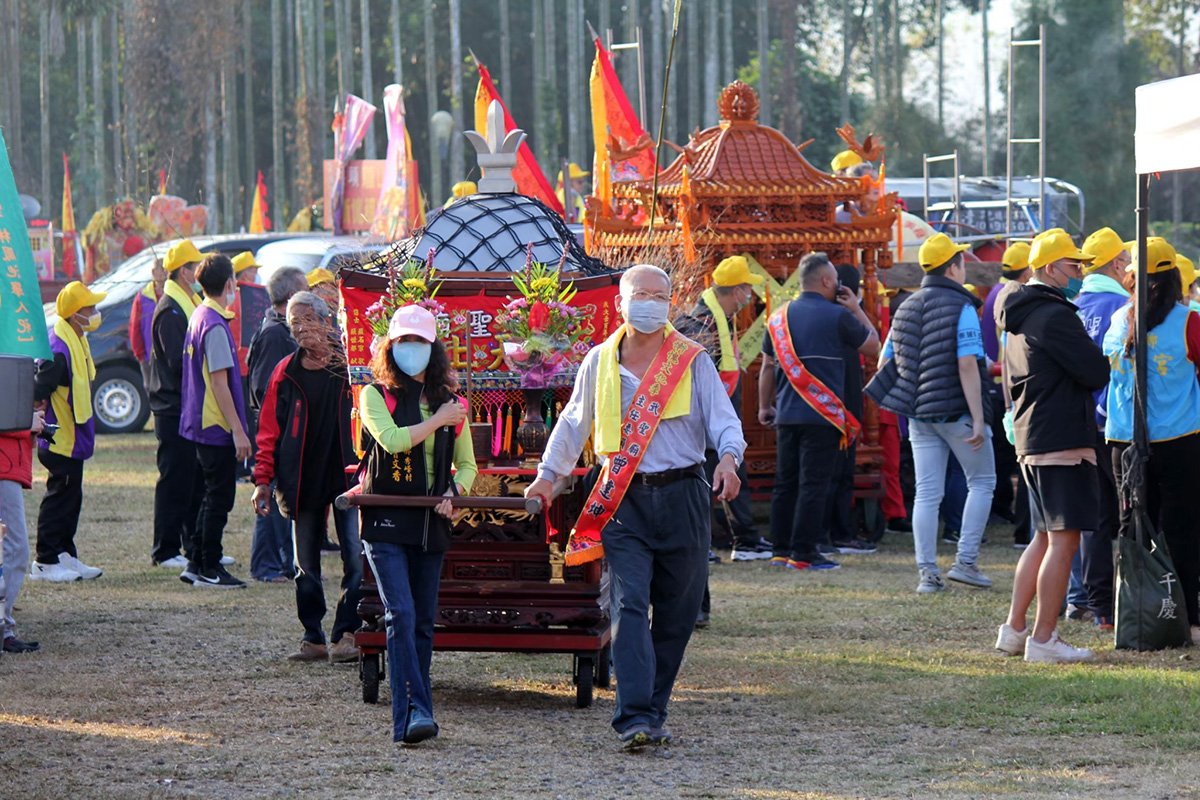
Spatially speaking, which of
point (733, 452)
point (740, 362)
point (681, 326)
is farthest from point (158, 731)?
point (740, 362)

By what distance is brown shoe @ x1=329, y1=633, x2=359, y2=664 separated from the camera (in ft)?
27.0

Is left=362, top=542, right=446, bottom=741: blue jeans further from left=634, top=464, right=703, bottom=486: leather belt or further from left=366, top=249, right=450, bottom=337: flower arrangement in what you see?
left=366, top=249, right=450, bottom=337: flower arrangement

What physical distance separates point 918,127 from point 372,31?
20444 millimetres

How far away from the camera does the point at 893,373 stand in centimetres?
1048

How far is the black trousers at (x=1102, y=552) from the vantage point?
29.9ft

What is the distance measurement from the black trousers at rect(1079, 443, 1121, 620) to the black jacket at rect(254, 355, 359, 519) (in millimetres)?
3700

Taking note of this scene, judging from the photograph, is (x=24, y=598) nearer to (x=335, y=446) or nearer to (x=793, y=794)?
(x=335, y=446)

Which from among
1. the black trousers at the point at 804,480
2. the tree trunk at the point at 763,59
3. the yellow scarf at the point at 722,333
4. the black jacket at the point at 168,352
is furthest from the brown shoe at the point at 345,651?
the tree trunk at the point at 763,59

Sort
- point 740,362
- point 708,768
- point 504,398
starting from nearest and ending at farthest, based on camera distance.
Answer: point 708,768, point 504,398, point 740,362

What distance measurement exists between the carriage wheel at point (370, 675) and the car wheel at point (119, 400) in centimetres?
1365

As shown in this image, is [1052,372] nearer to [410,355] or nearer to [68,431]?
[410,355]

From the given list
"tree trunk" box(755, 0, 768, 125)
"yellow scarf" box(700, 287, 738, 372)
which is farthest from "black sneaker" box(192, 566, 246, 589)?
"tree trunk" box(755, 0, 768, 125)

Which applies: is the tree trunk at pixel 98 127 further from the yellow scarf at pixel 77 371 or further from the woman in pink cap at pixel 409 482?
the woman in pink cap at pixel 409 482

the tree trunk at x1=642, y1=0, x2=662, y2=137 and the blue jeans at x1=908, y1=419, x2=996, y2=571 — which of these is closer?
the blue jeans at x1=908, y1=419, x2=996, y2=571
